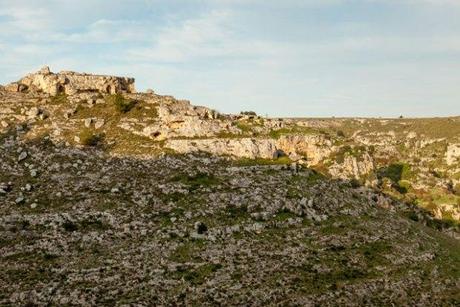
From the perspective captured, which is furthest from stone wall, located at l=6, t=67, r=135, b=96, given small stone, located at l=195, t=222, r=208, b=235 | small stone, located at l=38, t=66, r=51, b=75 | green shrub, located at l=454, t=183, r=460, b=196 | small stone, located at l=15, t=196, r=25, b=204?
green shrub, located at l=454, t=183, r=460, b=196

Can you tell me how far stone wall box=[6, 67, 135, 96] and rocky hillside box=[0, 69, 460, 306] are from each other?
326 mm

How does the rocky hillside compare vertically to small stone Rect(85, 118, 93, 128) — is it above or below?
below

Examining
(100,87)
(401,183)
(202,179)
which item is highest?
(100,87)

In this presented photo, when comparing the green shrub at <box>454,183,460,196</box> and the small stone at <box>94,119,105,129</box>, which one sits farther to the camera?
the green shrub at <box>454,183,460,196</box>

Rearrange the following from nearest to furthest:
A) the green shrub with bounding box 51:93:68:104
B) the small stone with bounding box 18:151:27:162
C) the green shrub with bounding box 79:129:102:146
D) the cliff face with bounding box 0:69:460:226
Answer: the small stone with bounding box 18:151:27:162
the green shrub with bounding box 79:129:102:146
the cliff face with bounding box 0:69:460:226
the green shrub with bounding box 51:93:68:104

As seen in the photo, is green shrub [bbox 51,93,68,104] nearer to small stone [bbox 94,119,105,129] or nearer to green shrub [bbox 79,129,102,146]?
small stone [bbox 94,119,105,129]

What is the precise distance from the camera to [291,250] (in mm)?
55250

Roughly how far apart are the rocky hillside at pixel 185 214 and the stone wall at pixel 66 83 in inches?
12.8

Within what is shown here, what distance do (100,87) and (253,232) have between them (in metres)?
43.5

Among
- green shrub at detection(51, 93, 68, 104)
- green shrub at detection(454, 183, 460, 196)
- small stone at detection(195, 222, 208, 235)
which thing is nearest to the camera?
small stone at detection(195, 222, 208, 235)

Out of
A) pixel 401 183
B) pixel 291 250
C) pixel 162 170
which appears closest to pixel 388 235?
pixel 291 250

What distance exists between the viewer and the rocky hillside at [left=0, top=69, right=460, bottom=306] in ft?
159

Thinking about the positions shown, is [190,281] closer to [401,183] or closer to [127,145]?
[127,145]

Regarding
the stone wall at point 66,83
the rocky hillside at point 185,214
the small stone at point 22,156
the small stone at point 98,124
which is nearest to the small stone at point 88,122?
the rocky hillside at point 185,214
